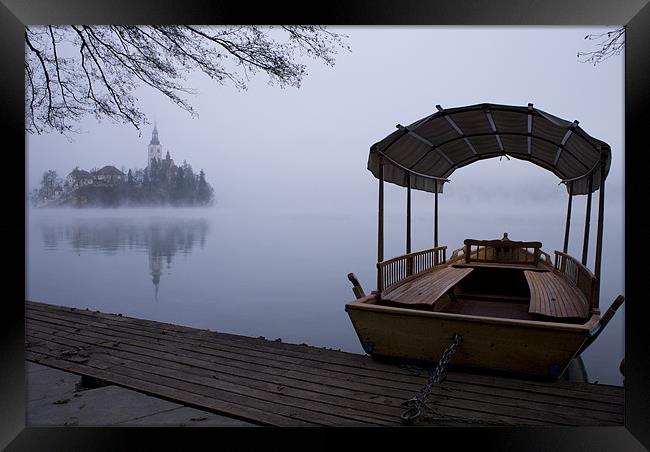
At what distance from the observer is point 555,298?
5141mm

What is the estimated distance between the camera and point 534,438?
2965 millimetres

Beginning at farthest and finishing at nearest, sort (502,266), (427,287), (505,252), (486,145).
Result: (505,252)
(502,266)
(486,145)
(427,287)

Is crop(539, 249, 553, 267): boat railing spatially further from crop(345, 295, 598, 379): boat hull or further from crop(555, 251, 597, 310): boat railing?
crop(345, 295, 598, 379): boat hull

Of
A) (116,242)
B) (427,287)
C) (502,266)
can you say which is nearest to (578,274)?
(502,266)

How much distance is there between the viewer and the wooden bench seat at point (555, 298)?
4.35 metres

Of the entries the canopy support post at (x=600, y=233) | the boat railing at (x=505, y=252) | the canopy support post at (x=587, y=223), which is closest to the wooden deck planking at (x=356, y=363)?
the canopy support post at (x=600, y=233)

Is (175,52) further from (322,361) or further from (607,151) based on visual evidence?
(607,151)

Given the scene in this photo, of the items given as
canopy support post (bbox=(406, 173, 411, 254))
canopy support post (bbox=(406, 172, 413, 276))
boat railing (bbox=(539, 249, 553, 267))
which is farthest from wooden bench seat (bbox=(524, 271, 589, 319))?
canopy support post (bbox=(406, 173, 411, 254))

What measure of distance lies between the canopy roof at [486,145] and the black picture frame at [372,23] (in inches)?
66.1

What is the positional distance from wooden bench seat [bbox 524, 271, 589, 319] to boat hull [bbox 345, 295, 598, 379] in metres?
0.31

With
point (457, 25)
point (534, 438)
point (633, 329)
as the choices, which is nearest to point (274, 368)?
point (534, 438)

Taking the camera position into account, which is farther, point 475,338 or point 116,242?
point 116,242

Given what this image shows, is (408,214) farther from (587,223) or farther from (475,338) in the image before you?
(475,338)

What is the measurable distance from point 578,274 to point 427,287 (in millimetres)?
2027
